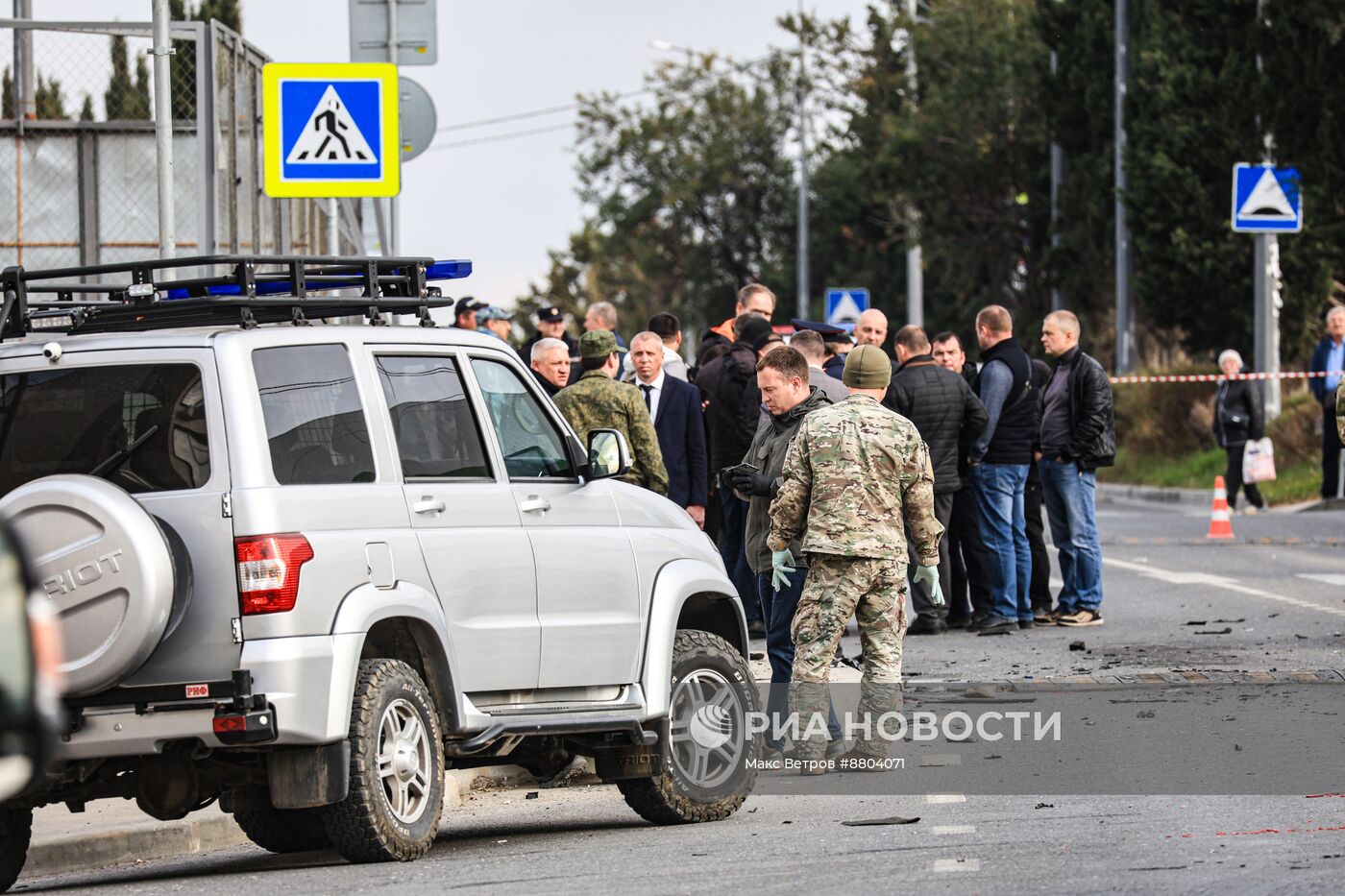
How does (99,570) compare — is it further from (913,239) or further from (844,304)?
(913,239)

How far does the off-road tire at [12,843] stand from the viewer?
7824 millimetres

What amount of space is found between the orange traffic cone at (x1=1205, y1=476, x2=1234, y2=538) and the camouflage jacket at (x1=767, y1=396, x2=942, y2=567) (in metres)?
13.2

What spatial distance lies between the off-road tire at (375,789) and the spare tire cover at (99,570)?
0.75 metres

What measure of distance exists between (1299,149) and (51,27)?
17.1 meters

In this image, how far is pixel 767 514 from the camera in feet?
35.2

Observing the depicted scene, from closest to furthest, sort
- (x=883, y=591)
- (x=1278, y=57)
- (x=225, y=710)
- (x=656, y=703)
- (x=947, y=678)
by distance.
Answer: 1. (x=225, y=710)
2. (x=656, y=703)
3. (x=883, y=591)
4. (x=947, y=678)
5. (x=1278, y=57)

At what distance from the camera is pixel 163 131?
38.1 ft

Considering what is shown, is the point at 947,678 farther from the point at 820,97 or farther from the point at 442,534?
the point at 820,97

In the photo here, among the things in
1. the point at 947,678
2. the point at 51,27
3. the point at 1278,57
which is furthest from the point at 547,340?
the point at 1278,57

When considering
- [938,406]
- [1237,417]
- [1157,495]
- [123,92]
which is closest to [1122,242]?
[1157,495]

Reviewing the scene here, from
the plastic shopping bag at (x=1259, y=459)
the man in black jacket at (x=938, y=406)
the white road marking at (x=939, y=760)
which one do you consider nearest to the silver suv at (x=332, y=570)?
the white road marking at (x=939, y=760)

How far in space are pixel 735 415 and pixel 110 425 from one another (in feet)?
24.2

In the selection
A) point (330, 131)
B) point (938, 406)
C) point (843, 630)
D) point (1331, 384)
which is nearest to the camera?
point (843, 630)

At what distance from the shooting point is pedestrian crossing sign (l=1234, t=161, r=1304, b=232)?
28906 millimetres
